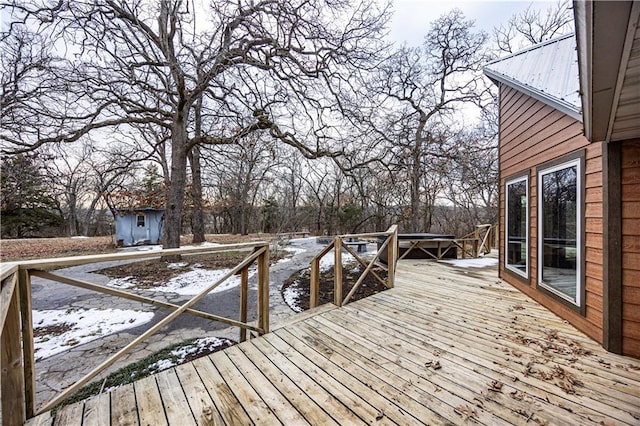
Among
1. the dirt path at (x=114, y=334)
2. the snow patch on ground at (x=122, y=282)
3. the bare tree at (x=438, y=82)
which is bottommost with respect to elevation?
the dirt path at (x=114, y=334)

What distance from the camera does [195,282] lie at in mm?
5793

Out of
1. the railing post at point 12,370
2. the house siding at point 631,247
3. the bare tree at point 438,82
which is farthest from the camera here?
the bare tree at point 438,82

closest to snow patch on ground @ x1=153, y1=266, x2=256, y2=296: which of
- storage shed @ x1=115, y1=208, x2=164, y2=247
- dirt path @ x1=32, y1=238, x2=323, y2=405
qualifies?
dirt path @ x1=32, y1=238, x2=323, y2=405

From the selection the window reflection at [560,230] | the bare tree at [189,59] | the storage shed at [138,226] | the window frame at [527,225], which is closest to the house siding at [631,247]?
the window reflection at [560,230]

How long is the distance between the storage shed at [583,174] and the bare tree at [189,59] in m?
3.35

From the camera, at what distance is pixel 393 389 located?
1.83m

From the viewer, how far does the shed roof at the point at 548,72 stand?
299 cm

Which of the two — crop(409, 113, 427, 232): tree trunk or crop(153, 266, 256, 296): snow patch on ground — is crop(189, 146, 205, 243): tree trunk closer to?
crop(153, 266, 256, 296): snow patch on ground

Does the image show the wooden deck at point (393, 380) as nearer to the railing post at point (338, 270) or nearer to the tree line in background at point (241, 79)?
the railing post at point (338, 270)

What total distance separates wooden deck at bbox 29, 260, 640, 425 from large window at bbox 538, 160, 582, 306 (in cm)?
54

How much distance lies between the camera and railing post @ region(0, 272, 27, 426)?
1366 millimetres

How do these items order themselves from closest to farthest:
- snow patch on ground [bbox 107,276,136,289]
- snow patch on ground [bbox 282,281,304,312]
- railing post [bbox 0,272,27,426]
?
railing post [bbox 0,272,27,426], snow patch on ground [bbox 282,281,304,312], snow patch on ground [bbox 107,276,136,289]

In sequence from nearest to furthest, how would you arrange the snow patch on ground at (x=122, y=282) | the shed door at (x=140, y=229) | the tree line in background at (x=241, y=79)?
the tree line in background at (x=241, y=79), the snow patch on ground at (x=122, y=282), the shed door at (x=140, y=229)

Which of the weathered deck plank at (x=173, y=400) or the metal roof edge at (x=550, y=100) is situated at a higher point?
the metal roof edge at (x=550, y=100)
